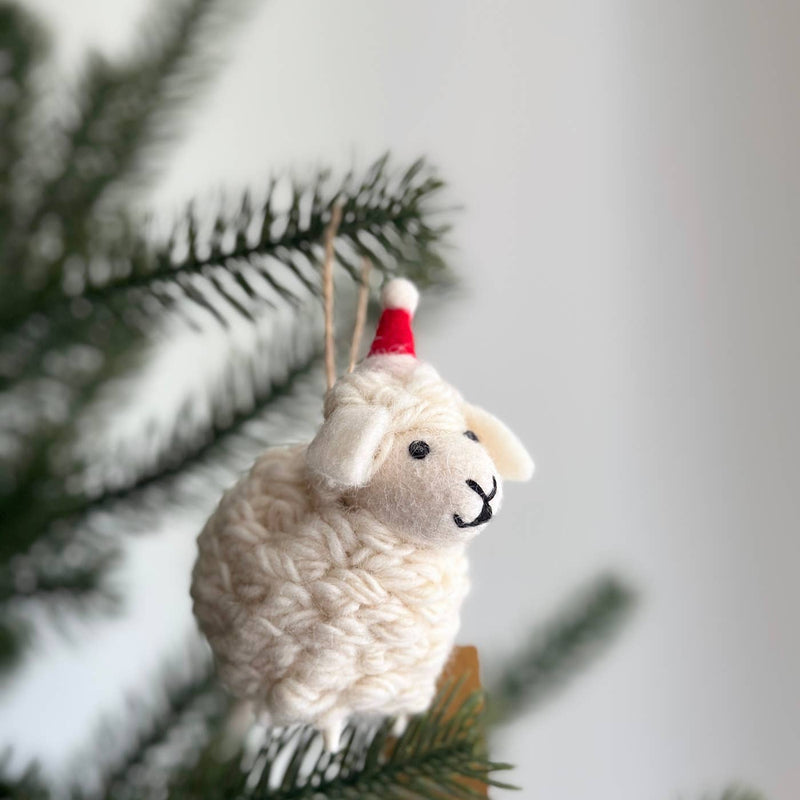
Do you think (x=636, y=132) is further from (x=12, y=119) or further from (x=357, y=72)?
Result: (x=12, y=119)

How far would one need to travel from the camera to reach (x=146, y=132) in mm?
358

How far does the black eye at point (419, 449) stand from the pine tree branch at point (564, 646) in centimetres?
18

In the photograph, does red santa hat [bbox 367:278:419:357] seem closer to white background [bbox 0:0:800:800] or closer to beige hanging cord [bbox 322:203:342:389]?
beige hanging cord [bbox 322:203:342:389]

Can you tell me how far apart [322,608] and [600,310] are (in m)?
0.67

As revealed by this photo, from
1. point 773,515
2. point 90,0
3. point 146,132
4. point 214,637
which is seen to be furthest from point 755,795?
point 90,0

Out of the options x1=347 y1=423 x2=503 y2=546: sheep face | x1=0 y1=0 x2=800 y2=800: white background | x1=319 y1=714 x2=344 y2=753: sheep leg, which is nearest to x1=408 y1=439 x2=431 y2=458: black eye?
x1=347 y1=423 x2=503 y2=546: sheep face

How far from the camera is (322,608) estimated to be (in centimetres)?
31

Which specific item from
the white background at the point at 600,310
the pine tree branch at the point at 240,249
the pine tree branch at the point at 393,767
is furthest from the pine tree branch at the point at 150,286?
the white background at the point at 600,310

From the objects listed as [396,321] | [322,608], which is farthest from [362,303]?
[322,608]

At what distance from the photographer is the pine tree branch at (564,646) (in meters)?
0.45

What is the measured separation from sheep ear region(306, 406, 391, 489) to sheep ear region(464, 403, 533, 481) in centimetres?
5

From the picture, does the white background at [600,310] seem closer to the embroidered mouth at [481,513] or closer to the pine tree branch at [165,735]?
the pine tree branch at [165,735]

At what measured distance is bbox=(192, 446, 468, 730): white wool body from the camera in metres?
0.31

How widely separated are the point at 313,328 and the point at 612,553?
0.55m
